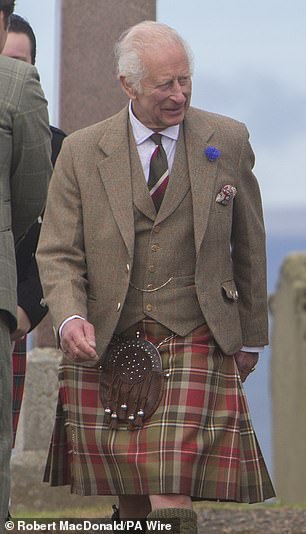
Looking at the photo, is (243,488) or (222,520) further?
(222,520)

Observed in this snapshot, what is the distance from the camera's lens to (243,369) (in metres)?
6.16

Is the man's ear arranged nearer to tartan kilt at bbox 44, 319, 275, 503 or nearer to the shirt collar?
the shirt collar

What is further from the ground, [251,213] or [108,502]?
[251,213]

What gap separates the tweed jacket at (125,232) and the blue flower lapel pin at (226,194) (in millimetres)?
15

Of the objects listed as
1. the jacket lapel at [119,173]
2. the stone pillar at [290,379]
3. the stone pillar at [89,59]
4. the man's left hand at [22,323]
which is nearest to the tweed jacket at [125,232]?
the jacket lapel at [119,173]

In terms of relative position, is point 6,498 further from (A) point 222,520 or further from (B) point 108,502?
(B) point 108,502

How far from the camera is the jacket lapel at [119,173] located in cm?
593

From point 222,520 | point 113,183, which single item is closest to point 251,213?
point 113,183

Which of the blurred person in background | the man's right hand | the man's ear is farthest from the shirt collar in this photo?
the man's right hand

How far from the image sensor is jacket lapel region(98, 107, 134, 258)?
5.93m

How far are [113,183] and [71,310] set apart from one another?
1.55ft

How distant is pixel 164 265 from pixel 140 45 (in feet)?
2.45

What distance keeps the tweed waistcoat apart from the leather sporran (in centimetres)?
9

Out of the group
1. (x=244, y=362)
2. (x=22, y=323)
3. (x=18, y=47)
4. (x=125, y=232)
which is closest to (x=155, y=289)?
(x=125, y=232)
